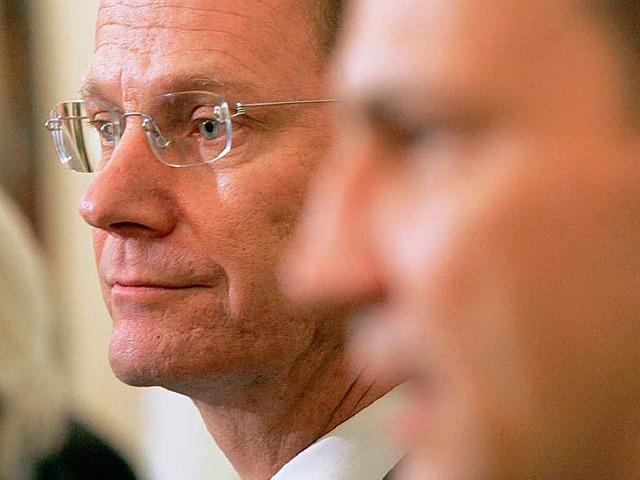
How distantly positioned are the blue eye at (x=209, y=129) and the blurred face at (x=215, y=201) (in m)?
0.02

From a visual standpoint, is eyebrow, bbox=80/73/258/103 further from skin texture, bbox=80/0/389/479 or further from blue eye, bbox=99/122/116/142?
blue eye, bbox=99/122/116/142

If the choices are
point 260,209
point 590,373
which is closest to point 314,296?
point 590,373

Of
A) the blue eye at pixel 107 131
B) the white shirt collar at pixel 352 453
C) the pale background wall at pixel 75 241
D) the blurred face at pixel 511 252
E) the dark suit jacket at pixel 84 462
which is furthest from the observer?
the pale background wall at pixel 75 241

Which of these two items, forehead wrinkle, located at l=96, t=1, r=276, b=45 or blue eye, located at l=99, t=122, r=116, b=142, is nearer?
forehead wrinkle, located at l=96, t=1, r=276, b=45

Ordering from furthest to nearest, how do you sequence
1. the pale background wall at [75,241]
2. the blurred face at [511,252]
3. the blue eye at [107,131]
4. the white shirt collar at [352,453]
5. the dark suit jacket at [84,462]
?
the pale background wall at [75,241] → the dark suit jacket at [84,462] → the blue eye at [107,131] → the white shirt collar at [352,453] → the blurred face at [511,252]

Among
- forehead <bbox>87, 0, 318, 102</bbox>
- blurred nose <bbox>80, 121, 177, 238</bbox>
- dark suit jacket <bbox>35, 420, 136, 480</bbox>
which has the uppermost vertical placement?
forehead <bbox>87, 0, 318, 102</bbox>

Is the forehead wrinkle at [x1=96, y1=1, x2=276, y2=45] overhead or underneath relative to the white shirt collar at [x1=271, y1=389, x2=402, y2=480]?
overhead

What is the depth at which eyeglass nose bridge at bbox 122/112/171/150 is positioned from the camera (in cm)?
116

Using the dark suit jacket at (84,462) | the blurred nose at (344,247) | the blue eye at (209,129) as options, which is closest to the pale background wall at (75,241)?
the dark suit jacket at (84,462)

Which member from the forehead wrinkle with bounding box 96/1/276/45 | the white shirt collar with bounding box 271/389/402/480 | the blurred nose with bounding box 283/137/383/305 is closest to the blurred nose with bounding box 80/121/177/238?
the forehead wrinkle with bounding box 96/1/276/45

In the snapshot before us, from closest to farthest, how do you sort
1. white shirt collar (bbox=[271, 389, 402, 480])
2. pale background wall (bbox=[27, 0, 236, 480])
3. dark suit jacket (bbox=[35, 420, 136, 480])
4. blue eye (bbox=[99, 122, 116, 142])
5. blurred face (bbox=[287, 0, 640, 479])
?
blurred face (bbox=[287, 0, 640, 479]) < white shirt collar (bbox=[271, 389, 402, 480]) < blue eye (bbox=[99, 122, 116, 142]) < dark suit jacket (bbox=[35, 420, 136, 480]) < pale background wall (bbox=[27, 0, 236, 480])

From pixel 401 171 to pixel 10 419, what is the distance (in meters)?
1.85

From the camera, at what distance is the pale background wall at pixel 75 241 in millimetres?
3271

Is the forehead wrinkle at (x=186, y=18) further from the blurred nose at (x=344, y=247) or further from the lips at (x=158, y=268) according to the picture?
the blurred nose at (x=344, y=247)
